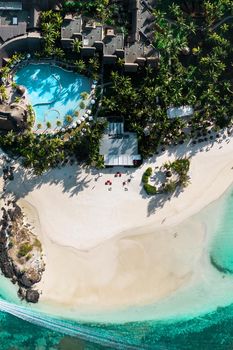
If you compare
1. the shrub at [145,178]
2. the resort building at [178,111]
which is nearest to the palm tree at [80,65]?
the resort building at [178,111]

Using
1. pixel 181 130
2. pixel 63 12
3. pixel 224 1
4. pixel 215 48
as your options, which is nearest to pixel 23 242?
pixel 181 130

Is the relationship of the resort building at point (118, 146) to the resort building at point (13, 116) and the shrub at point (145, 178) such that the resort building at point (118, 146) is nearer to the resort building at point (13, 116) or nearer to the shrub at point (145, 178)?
the shrub at point (145, 178)

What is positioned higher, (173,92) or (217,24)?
(217,24)

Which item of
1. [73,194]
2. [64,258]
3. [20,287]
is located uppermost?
[73,194]

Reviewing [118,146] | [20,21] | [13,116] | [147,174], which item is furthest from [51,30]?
[147,174]

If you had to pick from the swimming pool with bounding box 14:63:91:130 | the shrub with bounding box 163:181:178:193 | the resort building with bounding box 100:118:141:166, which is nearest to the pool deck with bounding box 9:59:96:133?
the swimming pool with bounding box 14:63:91:130

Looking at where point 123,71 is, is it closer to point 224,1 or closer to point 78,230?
point 224,1

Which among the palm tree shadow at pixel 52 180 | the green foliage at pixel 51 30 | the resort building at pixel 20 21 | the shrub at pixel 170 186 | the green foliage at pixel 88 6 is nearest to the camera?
the green foliage at pixel 51 30
